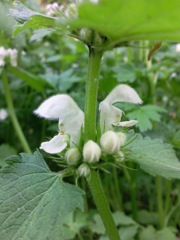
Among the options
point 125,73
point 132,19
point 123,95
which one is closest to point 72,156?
point 123,95

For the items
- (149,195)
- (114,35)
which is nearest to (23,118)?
(149,195)

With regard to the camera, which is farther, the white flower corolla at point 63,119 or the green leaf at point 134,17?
the white flower corolla at point 63,119

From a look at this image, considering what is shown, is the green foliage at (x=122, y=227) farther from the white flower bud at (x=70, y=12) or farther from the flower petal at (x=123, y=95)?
the white flower bud at (x=70, y=12)

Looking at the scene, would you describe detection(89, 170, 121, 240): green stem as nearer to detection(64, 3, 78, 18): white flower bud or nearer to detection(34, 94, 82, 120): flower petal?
detection(34, 94, 82, 120): flower petal

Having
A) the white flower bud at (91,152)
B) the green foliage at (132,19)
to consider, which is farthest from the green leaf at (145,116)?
the green foliage at (132,19)

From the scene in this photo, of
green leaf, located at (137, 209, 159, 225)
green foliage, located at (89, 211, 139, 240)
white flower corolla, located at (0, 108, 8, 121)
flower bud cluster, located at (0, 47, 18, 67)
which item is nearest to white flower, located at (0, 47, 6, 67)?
flower bud cluster, located at (0, 47, 18, 67)

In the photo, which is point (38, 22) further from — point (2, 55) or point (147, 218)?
point (147, 218)

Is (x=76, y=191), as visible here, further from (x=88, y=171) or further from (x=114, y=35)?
(x=114, y=35)
